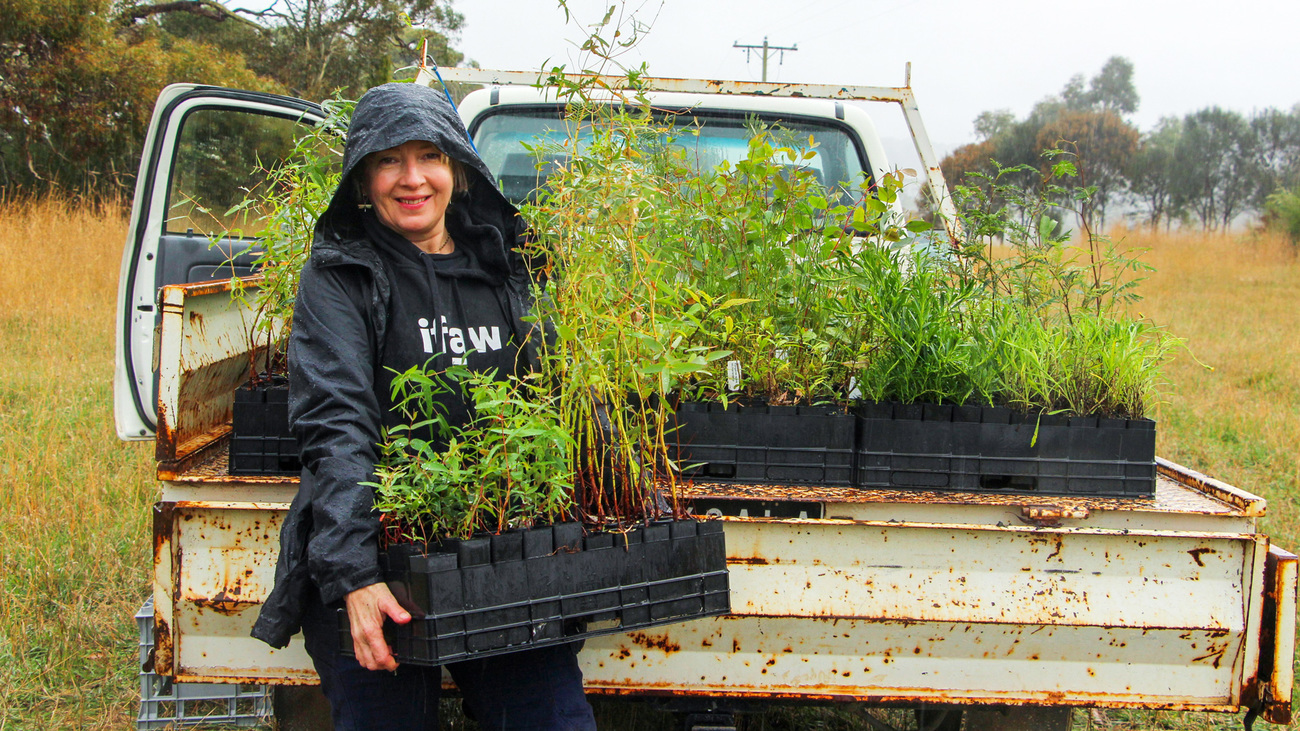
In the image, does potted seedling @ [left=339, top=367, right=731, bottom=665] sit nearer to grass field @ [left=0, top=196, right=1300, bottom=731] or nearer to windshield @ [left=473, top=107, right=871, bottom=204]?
grass field @ [left=0, top=196, right=1300, bottom=731]

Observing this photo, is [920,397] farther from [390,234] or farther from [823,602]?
[390,234]

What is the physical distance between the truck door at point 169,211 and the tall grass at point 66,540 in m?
0.72

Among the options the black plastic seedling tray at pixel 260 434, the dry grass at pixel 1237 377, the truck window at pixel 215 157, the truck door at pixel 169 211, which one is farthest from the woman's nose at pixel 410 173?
the dry grass at pixel 1237 377

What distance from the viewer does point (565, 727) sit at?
1.81m

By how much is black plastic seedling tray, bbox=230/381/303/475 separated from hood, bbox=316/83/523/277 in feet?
1.40

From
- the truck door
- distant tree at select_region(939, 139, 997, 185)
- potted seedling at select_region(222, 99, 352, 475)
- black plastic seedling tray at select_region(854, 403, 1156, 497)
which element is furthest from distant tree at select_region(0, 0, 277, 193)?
black plastic seedling tray at select_region(854, 403, 1156, 497)

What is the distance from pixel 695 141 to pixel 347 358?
2.19 meters

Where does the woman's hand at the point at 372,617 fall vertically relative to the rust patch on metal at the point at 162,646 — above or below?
above

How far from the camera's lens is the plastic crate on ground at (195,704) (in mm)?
2654

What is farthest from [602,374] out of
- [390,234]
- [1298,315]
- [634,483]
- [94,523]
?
[1298,315]

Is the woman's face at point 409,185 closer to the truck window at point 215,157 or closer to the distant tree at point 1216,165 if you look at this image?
the truck window at point 215,157

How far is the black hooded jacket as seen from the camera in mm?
1585

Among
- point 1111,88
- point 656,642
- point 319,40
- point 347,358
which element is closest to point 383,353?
point 347,358

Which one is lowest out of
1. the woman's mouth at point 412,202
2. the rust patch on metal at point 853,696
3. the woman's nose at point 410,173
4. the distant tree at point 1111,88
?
the rust patch on metal at point 853,696
